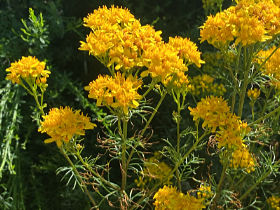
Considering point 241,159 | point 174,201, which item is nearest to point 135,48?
point 174,201

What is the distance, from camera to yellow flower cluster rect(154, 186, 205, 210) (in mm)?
1649

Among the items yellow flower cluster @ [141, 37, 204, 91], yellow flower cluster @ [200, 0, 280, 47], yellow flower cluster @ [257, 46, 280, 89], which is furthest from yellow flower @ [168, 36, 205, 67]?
yellow flower cluster @ [257, 46, 280, 89]

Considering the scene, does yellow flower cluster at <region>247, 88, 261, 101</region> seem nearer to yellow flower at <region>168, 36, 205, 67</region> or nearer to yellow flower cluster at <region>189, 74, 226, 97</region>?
yellow flower cluster at <region>189, 74, 226, 97</region>

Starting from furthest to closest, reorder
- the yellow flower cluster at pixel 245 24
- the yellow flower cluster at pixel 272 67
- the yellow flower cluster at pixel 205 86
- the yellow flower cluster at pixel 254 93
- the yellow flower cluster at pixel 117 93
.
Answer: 1. the yellow flower cluster at pixel 205 86
2. the yellow flower cluster at pixel 254 93
3. the yellow flower cluster at pixel 272 67
4. the yellow flower cluster at pixel 245 24
5. the yellow flower cluster at pixel 117 93

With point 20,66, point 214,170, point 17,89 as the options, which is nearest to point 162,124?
point 214,170

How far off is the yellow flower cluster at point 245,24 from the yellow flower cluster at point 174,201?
0.72 meters

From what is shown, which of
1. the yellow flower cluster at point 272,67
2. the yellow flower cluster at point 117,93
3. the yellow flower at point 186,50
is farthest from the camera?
the yellow flower cluster at point 272,67

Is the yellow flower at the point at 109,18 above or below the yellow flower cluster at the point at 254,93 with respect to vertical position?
above

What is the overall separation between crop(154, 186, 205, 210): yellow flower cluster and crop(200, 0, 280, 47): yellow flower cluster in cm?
72

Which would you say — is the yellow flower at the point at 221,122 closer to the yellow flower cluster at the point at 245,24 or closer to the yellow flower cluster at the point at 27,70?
the yellow flower cluster at the point at 245,24

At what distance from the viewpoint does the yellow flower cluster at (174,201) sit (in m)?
1.65

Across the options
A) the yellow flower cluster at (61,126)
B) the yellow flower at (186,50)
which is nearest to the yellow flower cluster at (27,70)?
the yellow flower cluster at (61,126)

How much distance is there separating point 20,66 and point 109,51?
1.27ft

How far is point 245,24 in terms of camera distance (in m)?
1.53
